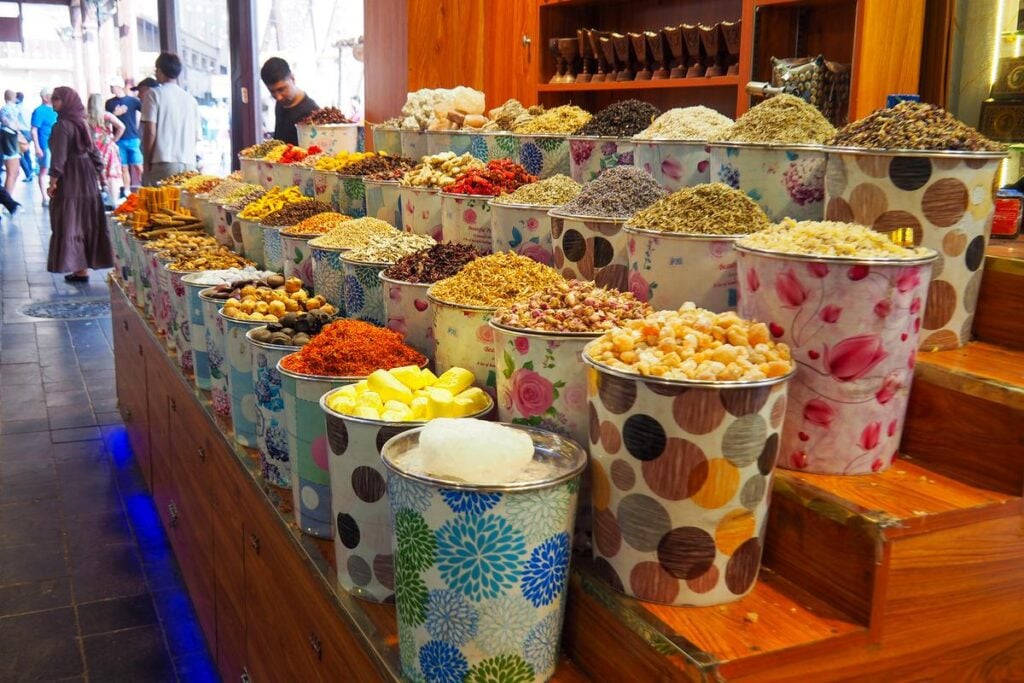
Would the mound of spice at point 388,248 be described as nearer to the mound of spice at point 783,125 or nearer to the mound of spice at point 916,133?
the mound of spice at point 783,125

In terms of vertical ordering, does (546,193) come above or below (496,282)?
above

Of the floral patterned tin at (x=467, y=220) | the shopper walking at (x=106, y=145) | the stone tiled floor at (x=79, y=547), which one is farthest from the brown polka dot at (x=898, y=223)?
the shopper walking at (x=106, y=145)

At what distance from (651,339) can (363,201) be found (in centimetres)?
192

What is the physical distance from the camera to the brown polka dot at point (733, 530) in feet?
3.78

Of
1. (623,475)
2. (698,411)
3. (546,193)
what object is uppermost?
(546,193)

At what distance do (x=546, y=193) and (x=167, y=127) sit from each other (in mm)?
6752

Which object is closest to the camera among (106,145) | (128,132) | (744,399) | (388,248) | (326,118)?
(744,399)

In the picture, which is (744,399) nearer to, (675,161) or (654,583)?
(654,583)

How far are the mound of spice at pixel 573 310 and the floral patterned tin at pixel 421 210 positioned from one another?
96 centimetres

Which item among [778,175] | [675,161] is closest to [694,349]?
[778,175]

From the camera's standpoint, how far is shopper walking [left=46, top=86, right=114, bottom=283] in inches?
325

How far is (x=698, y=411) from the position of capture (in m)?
1.10

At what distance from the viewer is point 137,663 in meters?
2.96

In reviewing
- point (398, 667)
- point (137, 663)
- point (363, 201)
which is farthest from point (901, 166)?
point (137, 663)
